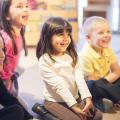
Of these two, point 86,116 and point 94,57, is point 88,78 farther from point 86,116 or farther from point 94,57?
point 86,116

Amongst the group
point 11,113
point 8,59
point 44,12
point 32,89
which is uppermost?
point 44,12

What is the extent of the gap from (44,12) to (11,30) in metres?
1.64

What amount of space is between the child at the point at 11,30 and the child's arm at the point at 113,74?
51 cm

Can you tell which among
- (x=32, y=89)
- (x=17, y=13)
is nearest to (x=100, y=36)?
(x=17, y=13)

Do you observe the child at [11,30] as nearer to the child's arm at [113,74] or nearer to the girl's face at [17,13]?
the girl's face at [17,13]

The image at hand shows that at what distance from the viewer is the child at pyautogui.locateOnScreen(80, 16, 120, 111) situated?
5.21ft

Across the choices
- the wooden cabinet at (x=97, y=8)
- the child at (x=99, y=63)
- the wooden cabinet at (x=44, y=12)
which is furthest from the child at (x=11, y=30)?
the wooden cabinet at (x=97, y=8)

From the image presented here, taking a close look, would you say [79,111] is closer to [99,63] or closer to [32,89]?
[99,63]

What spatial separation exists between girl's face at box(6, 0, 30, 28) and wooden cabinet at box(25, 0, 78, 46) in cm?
152

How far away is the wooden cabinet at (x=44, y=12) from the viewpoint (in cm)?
315

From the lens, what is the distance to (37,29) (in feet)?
10.5

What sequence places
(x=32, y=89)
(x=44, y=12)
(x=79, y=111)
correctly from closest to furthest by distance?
(x=79, y=111) < (x=32, y=89) < (x=44, y=12)

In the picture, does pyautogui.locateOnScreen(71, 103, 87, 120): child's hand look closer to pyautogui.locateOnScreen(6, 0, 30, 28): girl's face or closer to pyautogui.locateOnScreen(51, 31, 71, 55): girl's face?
pyautogui.locateOnScreen(51, 31, 71, 55): girl's face

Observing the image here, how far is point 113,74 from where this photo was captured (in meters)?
1.65
